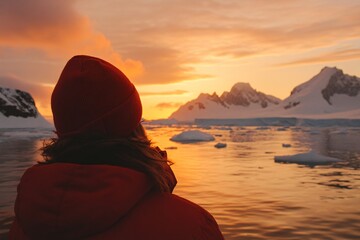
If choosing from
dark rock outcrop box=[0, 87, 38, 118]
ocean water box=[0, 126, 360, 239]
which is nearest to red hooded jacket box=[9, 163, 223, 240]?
ocean water box=[0, 126, 360, 239]

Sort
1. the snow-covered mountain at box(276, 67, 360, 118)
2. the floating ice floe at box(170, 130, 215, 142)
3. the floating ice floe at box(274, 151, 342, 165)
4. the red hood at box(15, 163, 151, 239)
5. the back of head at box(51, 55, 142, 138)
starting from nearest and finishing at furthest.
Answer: the red hood at box(15, 163, 151, 239)
the back of head at box(51, 55, 142, 138)
the floating ice floe at box(274, 151, 342, 165)
the floating ice floe at box(170, 130, 215, 142)
the snow-covered mountain at box(276, 67, 360, 118)

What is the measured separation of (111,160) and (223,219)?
640 cm

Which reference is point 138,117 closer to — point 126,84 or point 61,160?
point 126,84

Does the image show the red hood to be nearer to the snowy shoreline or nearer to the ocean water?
the ocean water

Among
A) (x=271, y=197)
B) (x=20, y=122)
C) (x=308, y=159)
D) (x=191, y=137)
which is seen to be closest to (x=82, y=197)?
(x=271, y=197)

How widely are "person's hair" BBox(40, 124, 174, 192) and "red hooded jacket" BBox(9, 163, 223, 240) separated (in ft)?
0.25

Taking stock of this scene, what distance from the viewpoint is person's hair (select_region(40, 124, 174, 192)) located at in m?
1.50

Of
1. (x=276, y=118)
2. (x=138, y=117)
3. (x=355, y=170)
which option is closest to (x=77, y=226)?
(x=138, y=117)

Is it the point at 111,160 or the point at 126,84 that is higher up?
the point at 126,84

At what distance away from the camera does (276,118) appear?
102750 millimetres

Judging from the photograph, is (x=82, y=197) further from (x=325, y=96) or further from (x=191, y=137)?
(x=325, y=96)

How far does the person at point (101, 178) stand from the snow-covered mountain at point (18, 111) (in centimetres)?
7214

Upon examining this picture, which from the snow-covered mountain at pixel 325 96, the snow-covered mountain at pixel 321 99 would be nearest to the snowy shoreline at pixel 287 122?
the snow-covered mountain at pixel 321 99

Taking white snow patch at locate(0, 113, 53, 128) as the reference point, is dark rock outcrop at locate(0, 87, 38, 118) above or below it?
above
